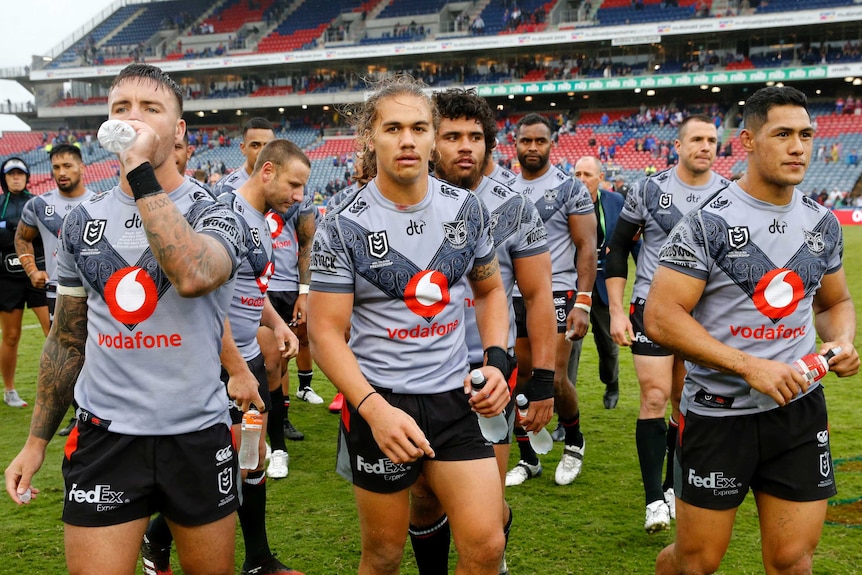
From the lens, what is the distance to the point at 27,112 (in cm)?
6025

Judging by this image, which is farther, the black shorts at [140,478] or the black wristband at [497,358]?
the black wristband at [497,358]

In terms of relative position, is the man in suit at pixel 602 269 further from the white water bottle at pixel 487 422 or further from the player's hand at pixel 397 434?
the player's hand at pixel 397 434

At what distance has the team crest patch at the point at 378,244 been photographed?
10.3 feet

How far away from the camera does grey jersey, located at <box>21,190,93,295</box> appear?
7.19m

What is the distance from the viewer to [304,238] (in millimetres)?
7051

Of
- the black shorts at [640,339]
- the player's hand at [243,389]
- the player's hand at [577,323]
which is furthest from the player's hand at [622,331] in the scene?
the player's hand at [243,389]

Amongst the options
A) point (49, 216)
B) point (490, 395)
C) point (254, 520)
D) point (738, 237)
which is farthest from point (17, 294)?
point (738, 237)

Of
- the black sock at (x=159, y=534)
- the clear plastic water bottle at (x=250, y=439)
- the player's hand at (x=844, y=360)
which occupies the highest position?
the player's hand at (x=844, y=360)

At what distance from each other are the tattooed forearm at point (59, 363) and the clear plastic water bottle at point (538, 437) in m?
1.99

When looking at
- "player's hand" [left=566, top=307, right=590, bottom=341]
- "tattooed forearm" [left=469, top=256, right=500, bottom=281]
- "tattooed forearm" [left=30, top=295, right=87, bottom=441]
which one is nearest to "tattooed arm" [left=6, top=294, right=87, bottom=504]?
"tattooed forearm" [left=30, top=295, right=87, bottom=441]

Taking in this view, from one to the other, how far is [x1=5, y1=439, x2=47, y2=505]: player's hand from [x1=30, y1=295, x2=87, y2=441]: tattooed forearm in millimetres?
64

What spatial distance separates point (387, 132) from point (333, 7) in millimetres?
54352

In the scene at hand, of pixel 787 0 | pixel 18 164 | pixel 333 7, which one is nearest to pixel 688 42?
pixel 787 0

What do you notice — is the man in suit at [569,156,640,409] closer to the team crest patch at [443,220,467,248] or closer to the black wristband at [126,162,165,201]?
the team crest patch at [443,220,467,248]
